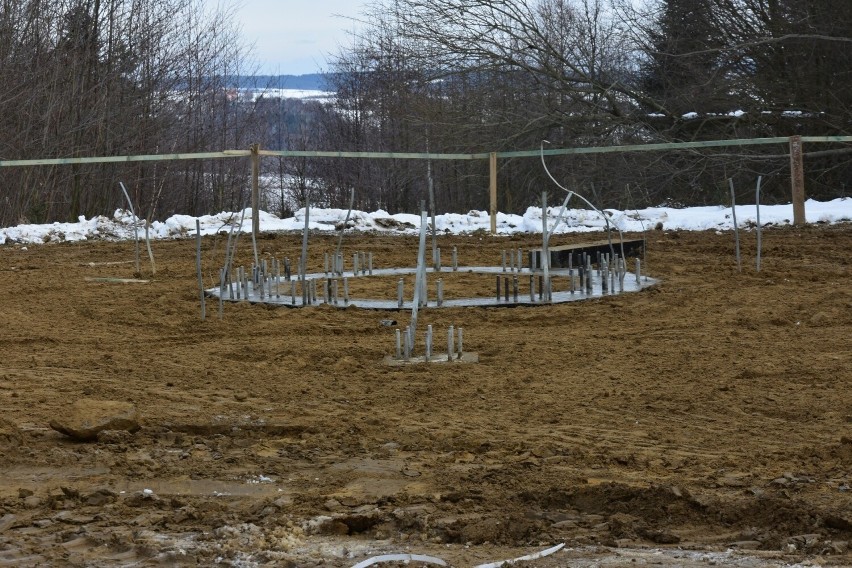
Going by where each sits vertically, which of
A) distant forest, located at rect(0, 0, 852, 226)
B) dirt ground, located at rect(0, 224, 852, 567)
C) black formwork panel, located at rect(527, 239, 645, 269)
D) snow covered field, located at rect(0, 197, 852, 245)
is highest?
distant forest, located at rect(0, 0, 852, 226)

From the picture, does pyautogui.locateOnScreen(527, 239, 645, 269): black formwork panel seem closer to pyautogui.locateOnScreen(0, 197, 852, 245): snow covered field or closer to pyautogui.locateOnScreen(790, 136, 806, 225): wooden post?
pyautogui.locateOnScreen(0, 197, 852, 245): snow covered field

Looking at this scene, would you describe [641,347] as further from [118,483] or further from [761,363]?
[118,483]

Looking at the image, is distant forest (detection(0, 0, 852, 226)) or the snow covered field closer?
the snow covered field

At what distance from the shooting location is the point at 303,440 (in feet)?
16.7

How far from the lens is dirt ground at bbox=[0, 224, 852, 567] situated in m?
Answer: 3.61

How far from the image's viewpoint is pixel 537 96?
22188mm

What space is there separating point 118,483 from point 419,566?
1.67 metres

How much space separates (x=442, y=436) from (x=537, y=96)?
17.9 m

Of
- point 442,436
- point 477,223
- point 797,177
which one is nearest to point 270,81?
point 477,223

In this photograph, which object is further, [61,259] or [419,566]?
[61,259]

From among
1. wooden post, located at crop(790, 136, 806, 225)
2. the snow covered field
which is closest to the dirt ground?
wooden post, located at crop(790, 136, 806, 225)

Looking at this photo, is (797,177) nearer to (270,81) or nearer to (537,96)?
(537,96)

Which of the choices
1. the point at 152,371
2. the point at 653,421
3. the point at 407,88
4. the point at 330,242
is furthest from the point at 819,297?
the point at 407,88

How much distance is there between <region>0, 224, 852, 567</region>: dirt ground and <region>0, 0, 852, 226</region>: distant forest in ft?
40.2
